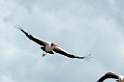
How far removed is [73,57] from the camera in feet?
181

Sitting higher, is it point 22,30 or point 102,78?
point 22,30

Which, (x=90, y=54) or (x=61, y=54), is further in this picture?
(x=61, y=54)

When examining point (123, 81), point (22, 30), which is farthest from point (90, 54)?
point (22, 30)

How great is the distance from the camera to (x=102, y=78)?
4897 cm

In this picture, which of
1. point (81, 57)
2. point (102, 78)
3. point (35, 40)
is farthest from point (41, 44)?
point (102, 78)

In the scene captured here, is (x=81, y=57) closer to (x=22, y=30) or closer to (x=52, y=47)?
(x=52, y=47)

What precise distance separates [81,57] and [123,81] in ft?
26.5

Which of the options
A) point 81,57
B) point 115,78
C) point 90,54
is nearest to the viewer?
point 90,54

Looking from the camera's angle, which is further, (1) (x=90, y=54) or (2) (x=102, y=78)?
(2) (x=102, y=78)

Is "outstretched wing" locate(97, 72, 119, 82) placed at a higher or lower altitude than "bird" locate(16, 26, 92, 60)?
lower

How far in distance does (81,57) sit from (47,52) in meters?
3.95

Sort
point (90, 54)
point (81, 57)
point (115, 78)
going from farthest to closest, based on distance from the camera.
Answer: point (81, 57) → point (115, 78) → point (90, 54)

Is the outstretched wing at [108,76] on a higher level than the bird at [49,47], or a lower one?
lower

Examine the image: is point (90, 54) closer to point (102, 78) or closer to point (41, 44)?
point (102, 78)
